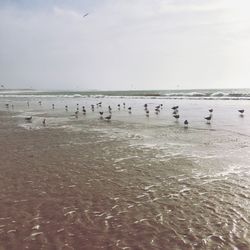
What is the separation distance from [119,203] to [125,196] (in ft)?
1.86

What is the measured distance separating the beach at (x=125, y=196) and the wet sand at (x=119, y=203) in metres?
0.02

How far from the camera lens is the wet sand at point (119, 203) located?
7.27 meters

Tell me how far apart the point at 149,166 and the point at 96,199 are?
419cm

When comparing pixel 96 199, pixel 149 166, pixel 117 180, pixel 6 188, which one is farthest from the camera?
pixel 149 166

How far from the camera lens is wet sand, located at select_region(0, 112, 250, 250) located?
7266 millimetres

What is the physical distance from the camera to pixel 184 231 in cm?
758

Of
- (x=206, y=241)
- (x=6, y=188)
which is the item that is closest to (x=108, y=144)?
(x=6, y=188)

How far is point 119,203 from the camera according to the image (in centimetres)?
938

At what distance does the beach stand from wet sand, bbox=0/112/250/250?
0.02 m

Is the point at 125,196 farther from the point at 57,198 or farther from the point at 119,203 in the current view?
the point at 57,198

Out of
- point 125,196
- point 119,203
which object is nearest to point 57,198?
point 119,203

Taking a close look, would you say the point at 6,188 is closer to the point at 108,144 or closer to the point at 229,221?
the point at 229,221

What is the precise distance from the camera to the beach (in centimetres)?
733

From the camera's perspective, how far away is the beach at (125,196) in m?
7.33
